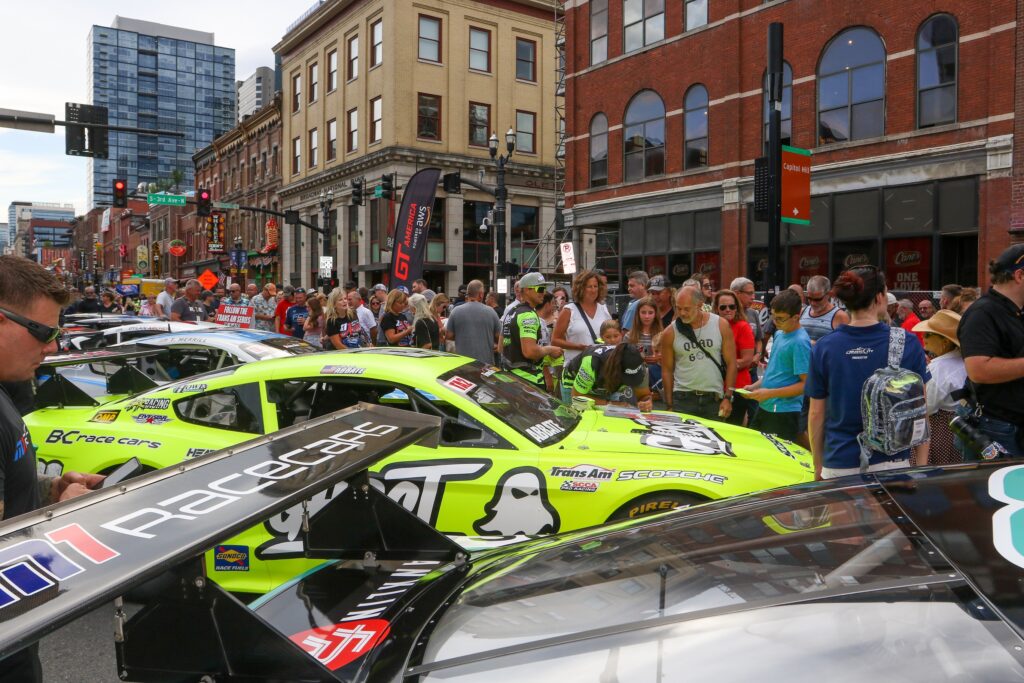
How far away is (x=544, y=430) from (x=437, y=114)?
106ft

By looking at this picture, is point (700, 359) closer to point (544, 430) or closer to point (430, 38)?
point (544, 430)

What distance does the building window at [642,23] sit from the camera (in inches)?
904

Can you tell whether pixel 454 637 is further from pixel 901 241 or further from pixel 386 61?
pixel 386 61

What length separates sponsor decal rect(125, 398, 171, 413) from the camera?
496cm

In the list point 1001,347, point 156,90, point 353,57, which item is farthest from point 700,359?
point 156,90

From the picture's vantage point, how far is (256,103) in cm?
12531

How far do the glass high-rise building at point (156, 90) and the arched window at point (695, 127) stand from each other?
5354 inches

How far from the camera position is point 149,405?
16.4ft

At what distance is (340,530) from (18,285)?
1.20 m

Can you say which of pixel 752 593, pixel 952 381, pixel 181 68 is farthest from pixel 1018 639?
pixel 181 68

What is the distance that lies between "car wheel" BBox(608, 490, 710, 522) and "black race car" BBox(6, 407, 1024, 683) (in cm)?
197

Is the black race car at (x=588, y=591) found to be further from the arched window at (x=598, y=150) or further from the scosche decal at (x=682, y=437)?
the arched window at (x=598, y=150)

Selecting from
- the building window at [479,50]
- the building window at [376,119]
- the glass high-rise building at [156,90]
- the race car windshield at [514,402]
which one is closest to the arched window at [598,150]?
the building window at [479,50]

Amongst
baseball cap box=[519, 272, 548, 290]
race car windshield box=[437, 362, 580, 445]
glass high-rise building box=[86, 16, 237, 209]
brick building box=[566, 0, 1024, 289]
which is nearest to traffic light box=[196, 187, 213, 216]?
brick building box=[566, 0, 1024, 289]
